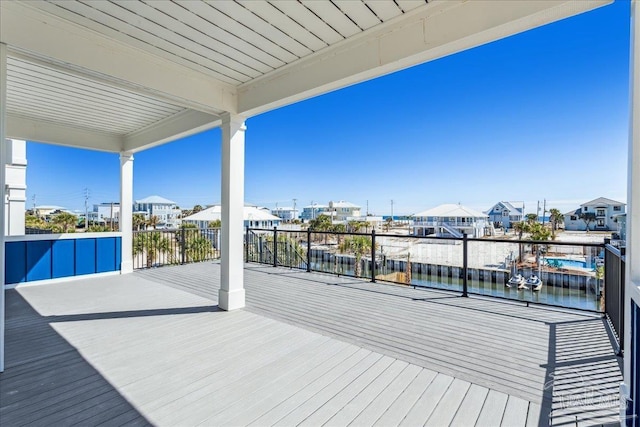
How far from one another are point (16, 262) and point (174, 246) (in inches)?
114

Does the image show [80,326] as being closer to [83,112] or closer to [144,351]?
[144,351]

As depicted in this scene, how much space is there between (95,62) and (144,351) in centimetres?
268

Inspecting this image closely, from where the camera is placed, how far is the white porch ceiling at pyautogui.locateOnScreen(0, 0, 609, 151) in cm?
220

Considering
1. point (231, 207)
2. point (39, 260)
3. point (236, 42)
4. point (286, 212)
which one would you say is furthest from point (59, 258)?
point (286, 212)

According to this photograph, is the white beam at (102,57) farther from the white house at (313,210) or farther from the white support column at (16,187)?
the white house at (313,210)

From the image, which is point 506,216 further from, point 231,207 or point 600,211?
point 231,207

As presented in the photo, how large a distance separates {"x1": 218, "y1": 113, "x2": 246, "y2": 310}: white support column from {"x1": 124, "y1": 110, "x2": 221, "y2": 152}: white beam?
35 cm

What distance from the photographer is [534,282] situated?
462 cm

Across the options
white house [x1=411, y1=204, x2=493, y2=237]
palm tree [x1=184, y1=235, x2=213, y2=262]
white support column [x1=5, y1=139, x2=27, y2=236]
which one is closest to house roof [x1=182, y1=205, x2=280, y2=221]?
palm tree [x1=184, y1=235, x2=213, y2=262]

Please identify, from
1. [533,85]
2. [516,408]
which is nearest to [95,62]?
[516,408]

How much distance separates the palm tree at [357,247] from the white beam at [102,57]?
3.72m

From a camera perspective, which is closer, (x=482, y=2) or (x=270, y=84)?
(x=482, y=2)

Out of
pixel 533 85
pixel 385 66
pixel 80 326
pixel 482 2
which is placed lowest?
pixel 80 326

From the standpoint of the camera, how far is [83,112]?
15.4 ft
